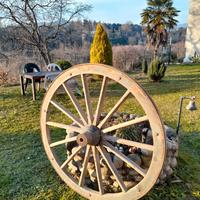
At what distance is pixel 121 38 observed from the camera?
95.9 ft

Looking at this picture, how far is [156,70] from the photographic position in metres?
9.33

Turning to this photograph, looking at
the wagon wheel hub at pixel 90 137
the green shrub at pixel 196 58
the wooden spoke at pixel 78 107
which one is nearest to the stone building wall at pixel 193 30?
the green shrub at pixel 196 58

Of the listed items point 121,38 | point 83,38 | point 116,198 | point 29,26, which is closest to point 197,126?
point 116,198

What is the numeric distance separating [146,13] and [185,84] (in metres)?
9.66

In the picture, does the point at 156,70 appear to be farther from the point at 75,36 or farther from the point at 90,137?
the point at 75,36

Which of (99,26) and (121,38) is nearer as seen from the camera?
(99,26)

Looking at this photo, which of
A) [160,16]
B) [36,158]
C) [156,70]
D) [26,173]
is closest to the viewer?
[26,173]

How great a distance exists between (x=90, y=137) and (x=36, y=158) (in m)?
1.77

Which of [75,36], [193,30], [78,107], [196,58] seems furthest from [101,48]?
[193,30]

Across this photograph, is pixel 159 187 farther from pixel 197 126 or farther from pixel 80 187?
pixel 197 126

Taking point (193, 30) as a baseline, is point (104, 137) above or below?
below

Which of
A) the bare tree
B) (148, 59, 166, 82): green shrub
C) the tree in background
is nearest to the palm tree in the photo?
the bare tree

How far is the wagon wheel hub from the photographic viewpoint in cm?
250

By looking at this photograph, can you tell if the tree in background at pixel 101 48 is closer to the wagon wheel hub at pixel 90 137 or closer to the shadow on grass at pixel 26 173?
the shadow on grass at pixel 26 173
